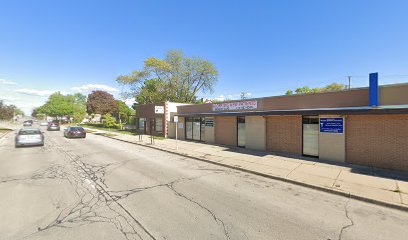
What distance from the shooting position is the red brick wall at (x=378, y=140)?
888cm

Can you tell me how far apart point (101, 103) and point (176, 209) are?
51088 millimetres

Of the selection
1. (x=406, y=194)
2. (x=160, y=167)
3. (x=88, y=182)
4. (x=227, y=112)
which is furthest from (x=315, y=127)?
(x=88, y=182)

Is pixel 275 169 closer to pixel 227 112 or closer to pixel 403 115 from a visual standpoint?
pixel 403 115

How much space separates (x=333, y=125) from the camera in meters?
10.7

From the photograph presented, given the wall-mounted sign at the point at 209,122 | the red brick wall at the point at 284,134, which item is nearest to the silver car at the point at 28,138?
the wall-mounted sign at the point at 209,122

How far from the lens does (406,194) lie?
20.7ft

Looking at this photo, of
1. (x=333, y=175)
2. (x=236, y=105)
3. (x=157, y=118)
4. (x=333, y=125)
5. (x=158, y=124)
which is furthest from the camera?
(x=157, y=118)

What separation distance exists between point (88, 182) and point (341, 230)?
8053 mm

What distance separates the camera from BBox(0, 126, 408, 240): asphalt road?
13.7 feet

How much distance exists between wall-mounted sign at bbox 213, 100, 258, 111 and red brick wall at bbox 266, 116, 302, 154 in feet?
6.39

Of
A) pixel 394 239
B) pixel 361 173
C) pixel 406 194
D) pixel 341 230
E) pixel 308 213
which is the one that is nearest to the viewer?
pixel 394 239

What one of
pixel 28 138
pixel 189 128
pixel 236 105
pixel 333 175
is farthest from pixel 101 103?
pixel 333 175

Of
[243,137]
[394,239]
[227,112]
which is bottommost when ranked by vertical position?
[394,239]

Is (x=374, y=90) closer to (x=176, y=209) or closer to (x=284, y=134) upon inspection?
(x=284, y=134)
